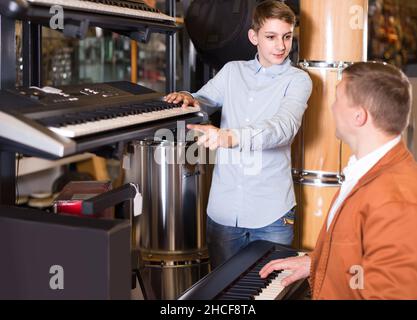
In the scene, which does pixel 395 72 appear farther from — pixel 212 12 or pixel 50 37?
pixel 50 37

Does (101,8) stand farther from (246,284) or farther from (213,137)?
(246,284)

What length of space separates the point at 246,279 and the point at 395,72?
2.41 feet

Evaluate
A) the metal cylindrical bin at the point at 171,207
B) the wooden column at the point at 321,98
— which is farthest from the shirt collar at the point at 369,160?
the metal cylindrical bin at the point at 171,207

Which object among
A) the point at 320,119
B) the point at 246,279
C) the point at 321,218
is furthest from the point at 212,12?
the point at 246,279

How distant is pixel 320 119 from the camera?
117 inches

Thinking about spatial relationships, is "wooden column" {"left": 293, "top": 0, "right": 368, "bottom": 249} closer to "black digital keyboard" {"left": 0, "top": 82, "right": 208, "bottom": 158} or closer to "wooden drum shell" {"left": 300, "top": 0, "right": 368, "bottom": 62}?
"wooden drum shell" {"left": 300, "top": 0, "right": 368, "bottom": 62}

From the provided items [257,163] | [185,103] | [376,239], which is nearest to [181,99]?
[185,103]

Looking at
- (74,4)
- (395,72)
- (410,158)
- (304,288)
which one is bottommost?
(304,288)

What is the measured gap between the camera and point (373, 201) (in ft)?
5.19

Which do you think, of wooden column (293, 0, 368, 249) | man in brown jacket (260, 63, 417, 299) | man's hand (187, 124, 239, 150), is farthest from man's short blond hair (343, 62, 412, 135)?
wooden column (293, 0, 368, 249)

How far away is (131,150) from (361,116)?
165 cm
